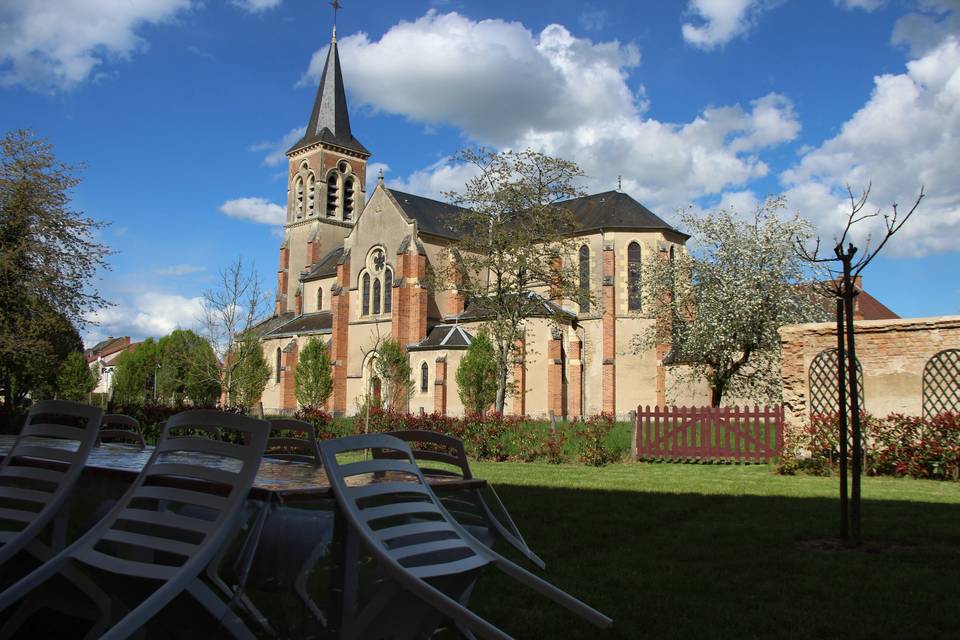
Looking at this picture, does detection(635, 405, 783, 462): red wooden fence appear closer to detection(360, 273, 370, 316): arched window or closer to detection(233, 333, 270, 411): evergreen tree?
detection(233, 333, 270, 411): evergreen tree

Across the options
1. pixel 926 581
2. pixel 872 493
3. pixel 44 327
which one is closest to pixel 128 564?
pixel 926 581

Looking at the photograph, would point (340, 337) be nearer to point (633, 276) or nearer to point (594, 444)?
point (633, 276)

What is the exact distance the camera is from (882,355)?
1625 centimetres

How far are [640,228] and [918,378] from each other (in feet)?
87.8

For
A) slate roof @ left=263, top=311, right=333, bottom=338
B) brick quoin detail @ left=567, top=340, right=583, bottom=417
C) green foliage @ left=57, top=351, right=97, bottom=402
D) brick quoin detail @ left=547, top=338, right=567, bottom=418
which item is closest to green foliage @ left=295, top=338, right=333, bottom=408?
slate roof @ left=263, top=311, right=333, bottom=338

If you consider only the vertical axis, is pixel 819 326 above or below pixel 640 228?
below

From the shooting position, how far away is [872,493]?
462 inches

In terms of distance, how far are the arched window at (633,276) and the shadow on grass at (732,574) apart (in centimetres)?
3172

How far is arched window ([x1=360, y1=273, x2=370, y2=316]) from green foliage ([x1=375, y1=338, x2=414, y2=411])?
541 cm

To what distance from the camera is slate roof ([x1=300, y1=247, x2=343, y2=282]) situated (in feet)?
166

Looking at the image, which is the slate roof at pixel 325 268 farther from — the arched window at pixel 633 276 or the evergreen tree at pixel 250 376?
the arched window at pixel 633 276

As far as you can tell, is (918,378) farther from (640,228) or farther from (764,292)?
(640,228)

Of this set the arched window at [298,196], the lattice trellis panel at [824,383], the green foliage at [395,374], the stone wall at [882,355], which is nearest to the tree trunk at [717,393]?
the green foliage at [395,374]

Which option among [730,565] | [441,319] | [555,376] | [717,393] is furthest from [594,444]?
[441,319]
